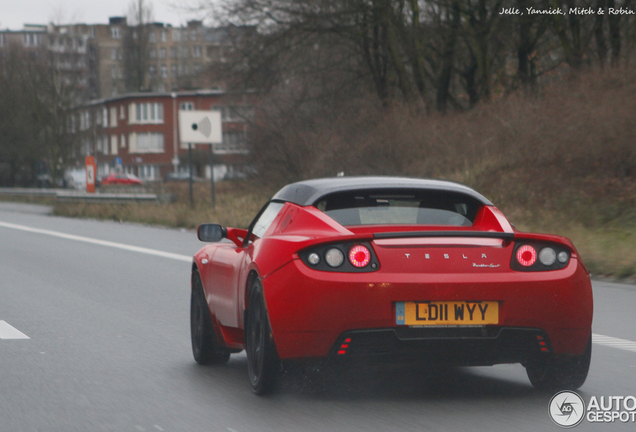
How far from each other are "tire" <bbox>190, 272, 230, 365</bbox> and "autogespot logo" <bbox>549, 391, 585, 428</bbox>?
96.0 inches

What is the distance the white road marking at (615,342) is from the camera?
842cm

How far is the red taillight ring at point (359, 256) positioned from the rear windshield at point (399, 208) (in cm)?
59

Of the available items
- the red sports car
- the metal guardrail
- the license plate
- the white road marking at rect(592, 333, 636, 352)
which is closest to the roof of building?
the red sports car

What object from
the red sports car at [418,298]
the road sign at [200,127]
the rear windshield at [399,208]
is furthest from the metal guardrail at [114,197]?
the red sports car at [418,298]

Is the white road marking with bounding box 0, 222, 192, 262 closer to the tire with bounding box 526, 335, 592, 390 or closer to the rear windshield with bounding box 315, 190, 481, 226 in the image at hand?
the rear windshield with bounding box 315, 190, 481, 226

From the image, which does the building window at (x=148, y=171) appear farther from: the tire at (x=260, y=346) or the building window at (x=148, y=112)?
the tire at (x=260, y=346)

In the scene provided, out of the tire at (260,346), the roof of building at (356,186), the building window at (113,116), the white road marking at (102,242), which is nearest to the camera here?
the tire at (260,346)

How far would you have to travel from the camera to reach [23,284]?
14242mm

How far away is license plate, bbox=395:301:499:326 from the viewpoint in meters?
5.74

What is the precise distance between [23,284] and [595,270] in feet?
24.4

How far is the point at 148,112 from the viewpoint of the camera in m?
118

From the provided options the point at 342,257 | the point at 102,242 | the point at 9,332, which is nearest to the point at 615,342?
the point at 342,257

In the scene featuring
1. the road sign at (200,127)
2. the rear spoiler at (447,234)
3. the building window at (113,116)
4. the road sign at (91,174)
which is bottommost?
the road sign at (91,174)

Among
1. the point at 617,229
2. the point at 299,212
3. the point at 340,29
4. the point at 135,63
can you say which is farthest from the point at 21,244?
the point at 135,63
